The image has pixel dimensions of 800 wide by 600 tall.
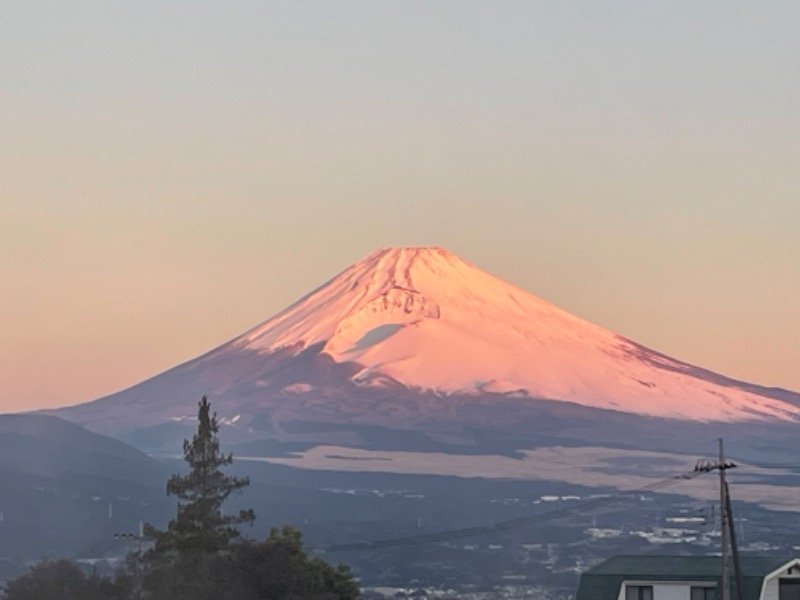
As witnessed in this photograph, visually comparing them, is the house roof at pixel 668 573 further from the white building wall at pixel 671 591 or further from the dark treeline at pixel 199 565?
the dark treeline at pixel 199 565

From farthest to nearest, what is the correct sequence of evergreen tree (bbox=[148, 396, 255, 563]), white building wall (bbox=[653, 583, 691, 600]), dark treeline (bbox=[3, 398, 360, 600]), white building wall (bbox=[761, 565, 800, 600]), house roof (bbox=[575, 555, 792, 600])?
1. evergreen tree (bbox=[148, 396, 255, 563])
2. dark treeline (bbox=[3, 398, 360, 600])
3. white building wall (bbox=[653, 583, 691, 600])
4. house roof (bbox=[575, 555, 792, 600])
5. white building wall (bbox=[761, 565, 800, 600])

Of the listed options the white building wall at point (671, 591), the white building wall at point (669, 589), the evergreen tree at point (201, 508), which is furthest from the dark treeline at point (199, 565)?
the white building wall at point (671, 591)

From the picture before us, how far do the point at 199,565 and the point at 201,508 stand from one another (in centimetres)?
359

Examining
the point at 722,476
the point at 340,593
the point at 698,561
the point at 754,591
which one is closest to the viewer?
the point at 722,476

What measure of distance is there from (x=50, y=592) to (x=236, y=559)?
7.16 metres

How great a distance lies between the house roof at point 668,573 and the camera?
72375mm

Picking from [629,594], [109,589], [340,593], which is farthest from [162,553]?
[629,594]

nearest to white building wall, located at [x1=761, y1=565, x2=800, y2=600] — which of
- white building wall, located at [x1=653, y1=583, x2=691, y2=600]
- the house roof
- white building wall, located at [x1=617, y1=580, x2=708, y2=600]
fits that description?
the house roof

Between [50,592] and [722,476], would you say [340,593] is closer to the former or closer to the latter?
[50,592]

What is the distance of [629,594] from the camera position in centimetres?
7550

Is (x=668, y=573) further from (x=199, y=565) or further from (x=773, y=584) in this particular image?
(x=199, y=565)

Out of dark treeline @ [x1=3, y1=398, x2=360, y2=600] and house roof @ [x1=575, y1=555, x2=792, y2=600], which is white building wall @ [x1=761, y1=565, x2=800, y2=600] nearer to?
house roof @ [x1=575, y1=555, x2=792, y2=600]

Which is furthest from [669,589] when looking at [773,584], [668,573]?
A: [773,584]

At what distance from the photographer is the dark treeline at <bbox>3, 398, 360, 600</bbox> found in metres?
76.0
